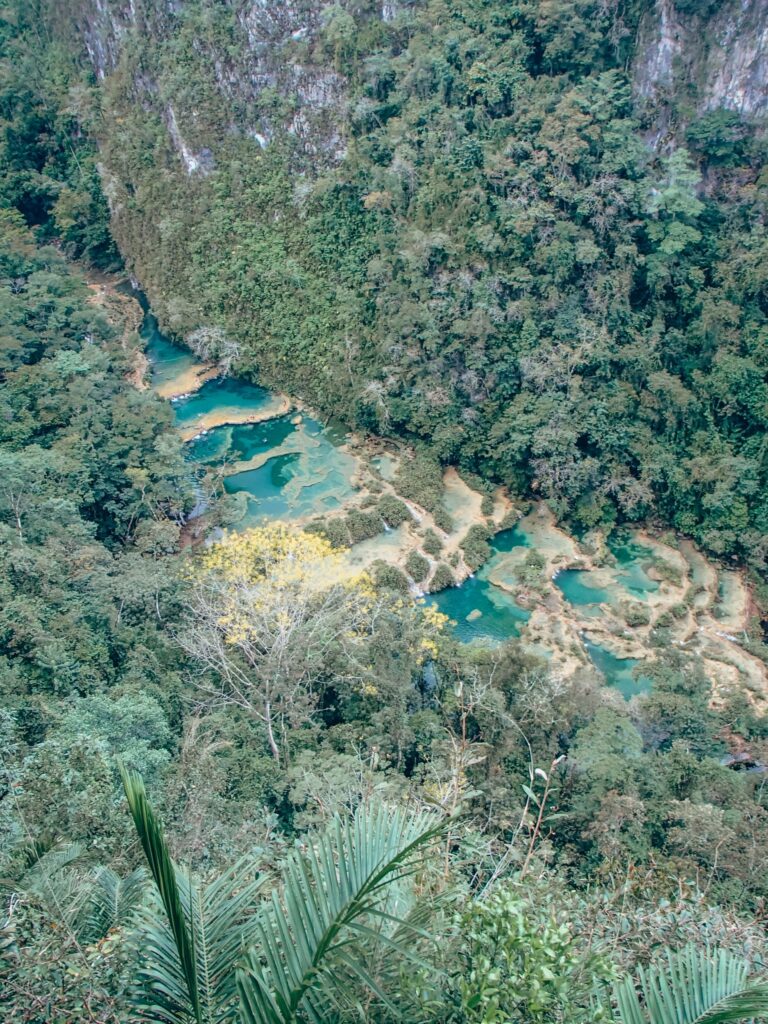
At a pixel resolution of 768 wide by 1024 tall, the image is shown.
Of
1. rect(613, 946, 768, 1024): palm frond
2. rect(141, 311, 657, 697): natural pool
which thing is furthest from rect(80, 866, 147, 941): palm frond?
rect(141, 311, 657, 697): natural pool

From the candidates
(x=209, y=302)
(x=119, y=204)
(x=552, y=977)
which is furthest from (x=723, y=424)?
(x=119, y=204)

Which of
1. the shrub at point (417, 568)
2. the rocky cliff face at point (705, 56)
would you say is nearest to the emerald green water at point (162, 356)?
the shrub at point (417, 568)

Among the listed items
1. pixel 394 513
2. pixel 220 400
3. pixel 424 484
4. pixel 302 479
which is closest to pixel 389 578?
pixel 394 513

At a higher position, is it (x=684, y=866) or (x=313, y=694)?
(x=684, y=866)

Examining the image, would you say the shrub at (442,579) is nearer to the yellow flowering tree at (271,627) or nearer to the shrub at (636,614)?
the shrub at (636,614)

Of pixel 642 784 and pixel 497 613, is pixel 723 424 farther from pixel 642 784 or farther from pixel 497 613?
pixel 642 784

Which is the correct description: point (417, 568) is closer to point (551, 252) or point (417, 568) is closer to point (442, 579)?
point (442, 579)

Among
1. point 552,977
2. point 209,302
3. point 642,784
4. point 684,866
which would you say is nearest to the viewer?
point 552,977
